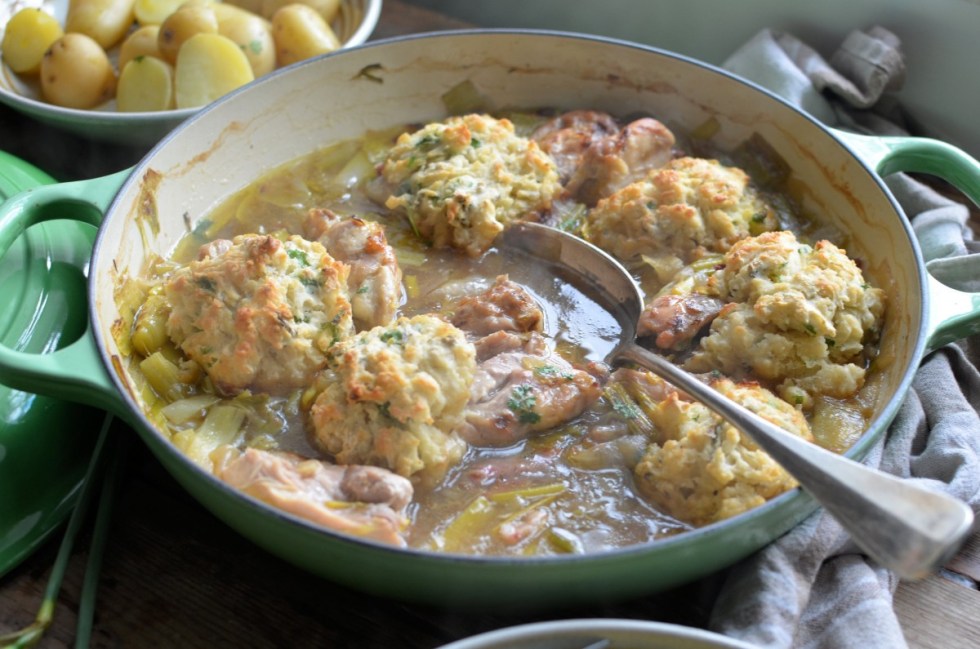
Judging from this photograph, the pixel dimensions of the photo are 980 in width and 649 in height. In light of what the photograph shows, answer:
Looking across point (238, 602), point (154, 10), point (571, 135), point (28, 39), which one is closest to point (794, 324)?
point (571, 135)

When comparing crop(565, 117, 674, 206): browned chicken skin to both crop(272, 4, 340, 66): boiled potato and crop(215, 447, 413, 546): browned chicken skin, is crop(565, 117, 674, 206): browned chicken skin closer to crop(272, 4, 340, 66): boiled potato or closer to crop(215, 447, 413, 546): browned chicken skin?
crop(272, 4, 340, 66): boiled potato

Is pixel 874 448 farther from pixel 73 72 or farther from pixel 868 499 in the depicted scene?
pixel 73 72

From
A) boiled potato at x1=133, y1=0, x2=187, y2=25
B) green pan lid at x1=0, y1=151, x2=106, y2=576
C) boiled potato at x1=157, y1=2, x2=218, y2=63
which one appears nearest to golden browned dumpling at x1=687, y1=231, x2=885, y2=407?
green pan lid at x1=0, y1=151, x2=106, y2=576

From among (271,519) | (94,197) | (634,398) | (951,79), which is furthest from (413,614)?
(951,79)

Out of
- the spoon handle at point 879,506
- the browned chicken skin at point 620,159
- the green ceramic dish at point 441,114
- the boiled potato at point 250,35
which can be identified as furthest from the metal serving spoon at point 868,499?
the boiled potato at point 250,35

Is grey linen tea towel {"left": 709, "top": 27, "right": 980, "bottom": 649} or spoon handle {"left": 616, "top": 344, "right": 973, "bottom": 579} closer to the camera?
spoon handle {"left": 616, "top": 344, "right": 973, "bottom": 579}
